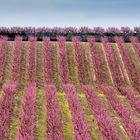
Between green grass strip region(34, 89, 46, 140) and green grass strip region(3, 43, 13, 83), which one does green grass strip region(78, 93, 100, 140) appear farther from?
green grass strip region(3, 43, 13, 83)

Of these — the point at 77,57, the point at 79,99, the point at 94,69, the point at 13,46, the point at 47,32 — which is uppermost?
the point at 47,32

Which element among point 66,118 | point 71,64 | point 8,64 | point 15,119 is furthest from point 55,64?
point 15,119

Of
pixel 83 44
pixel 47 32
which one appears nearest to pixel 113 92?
pixel 83 44

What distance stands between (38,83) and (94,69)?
167 inches

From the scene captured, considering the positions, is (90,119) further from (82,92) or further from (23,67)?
(23,67)

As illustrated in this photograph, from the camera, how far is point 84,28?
Result: 3112cm

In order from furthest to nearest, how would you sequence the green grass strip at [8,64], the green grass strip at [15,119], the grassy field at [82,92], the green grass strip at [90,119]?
the green grass strip at [8,64]
the grassy field at [82,92]
the green grass strip at [90,119]
the green grass strip at [15,119]

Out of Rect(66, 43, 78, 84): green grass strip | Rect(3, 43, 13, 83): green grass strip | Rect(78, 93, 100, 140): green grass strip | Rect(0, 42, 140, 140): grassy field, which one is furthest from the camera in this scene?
Rect(66, 43, 78, 84): green grass strip

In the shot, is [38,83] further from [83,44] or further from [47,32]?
[47,32]

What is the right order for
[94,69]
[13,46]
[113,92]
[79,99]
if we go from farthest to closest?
[13,46]
[94,69]
[113,92]
[79,99]

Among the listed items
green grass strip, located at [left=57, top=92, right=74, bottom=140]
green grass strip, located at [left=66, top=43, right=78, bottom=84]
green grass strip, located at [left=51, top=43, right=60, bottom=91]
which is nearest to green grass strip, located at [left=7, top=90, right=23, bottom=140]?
green grass strip, located at [left=57, top=92, right=74, bottom=140]

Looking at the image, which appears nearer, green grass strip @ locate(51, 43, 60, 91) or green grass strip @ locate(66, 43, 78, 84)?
green grass strip @ locate(51, 43, 60, 91)

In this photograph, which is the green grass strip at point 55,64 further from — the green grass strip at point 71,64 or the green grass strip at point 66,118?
the green grass strip at point 66,118

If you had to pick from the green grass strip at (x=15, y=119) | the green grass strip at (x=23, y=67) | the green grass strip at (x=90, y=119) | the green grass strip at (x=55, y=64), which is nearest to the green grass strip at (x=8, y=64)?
the green grass strip at (x=23, y=67)
